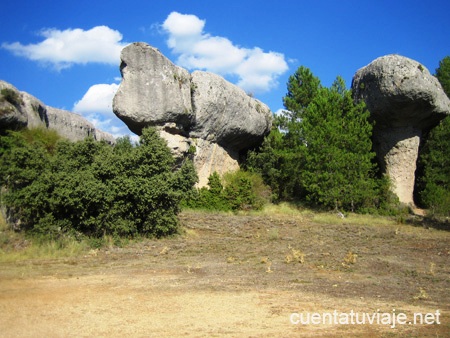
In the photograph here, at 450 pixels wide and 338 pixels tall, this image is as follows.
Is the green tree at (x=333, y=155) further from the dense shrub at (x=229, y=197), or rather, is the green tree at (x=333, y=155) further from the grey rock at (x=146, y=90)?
the grey rock at (x=146, y=90)

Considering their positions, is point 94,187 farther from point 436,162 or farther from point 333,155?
point 436,162

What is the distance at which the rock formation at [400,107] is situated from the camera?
24.0 m

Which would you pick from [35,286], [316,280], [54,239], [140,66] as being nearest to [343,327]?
[316,280]

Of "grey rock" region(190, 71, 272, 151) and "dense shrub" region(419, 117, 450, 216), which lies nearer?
"dense shrub" region(419, 117, 450, 216)

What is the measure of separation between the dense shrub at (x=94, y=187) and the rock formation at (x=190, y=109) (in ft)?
25.1

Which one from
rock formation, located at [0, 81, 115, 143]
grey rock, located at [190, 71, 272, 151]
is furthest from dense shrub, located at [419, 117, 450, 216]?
rock formation, located at [0, 81, 115, 143]

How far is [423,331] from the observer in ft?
19.0

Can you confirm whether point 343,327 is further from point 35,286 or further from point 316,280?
point 35,286

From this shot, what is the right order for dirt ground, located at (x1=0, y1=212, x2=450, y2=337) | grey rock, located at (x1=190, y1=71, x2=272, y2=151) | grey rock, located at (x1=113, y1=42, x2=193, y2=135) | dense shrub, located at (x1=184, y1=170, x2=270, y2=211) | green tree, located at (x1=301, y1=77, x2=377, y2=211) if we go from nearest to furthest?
1. dirt ground, located at (x1=0, y1=212, x2=450, y2=337)
2. grey rock, located at (x1=113, y1=42, x2=193, y2=135)
3. green tree, located at (x1=301, y1=77, x2=377, y2=211)
4. dense shrub, located at (x1=184, y1=170, x2=270, y2=211)
5. grey rock, located at (x1=190, y1=71, x2=272, y2=151)

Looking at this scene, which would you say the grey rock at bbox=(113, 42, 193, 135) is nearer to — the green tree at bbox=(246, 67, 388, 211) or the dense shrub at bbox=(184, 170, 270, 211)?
the dense shrub at bbox=(184, 170, 270, 211)

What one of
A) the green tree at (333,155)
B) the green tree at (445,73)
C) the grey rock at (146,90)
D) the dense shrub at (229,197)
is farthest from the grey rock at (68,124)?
the green tree at (445,73)

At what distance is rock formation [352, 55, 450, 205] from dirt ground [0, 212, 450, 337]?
11.4m

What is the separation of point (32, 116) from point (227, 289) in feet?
69.6

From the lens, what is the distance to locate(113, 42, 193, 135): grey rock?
23.4 metres
